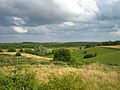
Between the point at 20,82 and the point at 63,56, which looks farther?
the point at 63,56

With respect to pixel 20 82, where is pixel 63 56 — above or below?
below

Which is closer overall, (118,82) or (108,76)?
(118,82)

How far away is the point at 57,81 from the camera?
1133 cm

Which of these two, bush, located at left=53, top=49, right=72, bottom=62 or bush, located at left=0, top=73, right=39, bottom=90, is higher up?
bush, located at left=0, top=73, right=39, bottom=90

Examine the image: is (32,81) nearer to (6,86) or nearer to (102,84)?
(6,86)

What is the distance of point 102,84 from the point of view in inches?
516

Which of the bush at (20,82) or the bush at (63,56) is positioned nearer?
the bush at (20,82)

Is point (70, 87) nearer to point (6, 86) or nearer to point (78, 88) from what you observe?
point (78, 88)

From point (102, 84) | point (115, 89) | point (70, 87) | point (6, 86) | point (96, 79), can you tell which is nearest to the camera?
point (6, 86)

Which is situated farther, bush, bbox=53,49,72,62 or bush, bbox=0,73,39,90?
bush, bbox=53,49,72,62

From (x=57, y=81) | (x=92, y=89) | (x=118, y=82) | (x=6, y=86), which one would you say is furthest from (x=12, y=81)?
(x=118, y=82)

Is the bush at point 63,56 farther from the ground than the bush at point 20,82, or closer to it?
closer to it

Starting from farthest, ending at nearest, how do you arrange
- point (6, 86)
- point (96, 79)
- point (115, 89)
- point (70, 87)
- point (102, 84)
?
point (96, 79), point (102, 84), point (115, 89), point (70, 87), point (6, 86)

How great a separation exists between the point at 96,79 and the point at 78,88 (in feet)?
9.05
